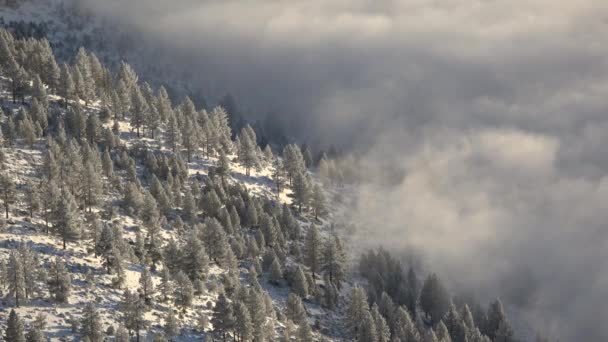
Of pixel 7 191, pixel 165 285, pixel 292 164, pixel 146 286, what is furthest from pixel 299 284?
pixel 7 191

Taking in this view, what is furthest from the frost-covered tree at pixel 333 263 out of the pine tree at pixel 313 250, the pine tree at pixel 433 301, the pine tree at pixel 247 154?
the pine tree at pixel 247 154

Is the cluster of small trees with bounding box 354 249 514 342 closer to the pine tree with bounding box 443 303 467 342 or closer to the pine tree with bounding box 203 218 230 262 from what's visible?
the pine tree with bounding box 443 303 467 342

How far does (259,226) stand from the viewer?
130 meters

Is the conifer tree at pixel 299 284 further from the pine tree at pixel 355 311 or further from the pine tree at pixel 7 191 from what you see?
the pine tree at pixel 7 191

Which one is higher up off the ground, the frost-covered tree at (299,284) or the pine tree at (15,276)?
the frost-covered tree at (299,284)

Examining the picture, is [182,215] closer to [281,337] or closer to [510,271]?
[281,337]

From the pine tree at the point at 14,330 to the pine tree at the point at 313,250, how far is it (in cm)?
6145

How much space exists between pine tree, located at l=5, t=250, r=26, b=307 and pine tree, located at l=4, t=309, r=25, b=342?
302 inches

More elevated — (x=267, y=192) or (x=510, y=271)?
(x=510, y=271)

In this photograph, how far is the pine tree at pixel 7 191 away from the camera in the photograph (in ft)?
322

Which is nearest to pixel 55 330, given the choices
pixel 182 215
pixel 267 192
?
pixel 182 215

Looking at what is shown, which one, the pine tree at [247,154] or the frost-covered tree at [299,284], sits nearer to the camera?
the frost-covered tree at [299,284]

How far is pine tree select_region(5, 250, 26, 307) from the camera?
8019 centimetres

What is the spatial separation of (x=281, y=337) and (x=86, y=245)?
3386cm
